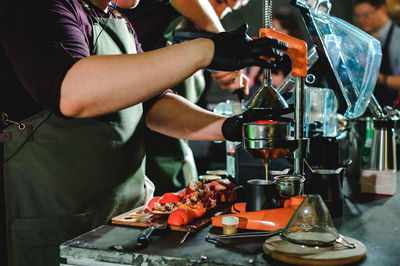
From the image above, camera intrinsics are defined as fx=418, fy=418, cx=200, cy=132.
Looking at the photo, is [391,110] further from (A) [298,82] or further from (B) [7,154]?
(B) [7,154]

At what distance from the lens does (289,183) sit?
1237mm

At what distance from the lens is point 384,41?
13.8 feet

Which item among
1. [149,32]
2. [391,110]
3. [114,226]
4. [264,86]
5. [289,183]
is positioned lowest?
[114,226]

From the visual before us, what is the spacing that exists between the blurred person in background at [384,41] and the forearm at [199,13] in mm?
1856

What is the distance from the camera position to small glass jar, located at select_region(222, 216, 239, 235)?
117 cm

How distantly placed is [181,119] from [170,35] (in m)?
0.96

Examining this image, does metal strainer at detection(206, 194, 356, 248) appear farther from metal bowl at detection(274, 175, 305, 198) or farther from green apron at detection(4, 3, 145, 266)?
green apron at detection(4, 3, 145, 266)

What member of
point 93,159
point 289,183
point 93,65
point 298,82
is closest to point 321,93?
point 298,82

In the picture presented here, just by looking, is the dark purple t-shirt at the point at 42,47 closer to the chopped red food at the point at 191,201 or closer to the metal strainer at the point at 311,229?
the chopped red food at the point at 191,201

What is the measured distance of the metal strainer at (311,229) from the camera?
1.06 meters

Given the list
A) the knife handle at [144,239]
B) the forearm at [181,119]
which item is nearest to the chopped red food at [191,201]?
the knife handle at [144,239]

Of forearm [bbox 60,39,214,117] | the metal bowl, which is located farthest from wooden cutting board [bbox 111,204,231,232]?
forearm [bbox 60,39,214,117]

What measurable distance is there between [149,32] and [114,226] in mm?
1522

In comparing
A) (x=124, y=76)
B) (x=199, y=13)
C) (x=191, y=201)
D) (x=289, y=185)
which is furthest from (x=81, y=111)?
(x=199, y=13)
